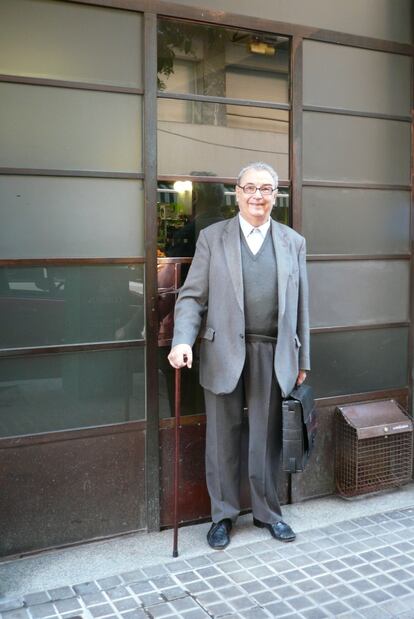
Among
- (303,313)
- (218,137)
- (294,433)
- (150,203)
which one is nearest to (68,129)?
(150,203)

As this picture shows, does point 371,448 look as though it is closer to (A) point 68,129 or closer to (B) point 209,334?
(B) point 209,334

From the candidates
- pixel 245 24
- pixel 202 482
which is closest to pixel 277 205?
pixel 245 24

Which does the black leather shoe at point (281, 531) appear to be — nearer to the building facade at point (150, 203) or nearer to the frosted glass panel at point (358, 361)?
the building facade at point (150, 203)

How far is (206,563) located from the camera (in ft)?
12.0

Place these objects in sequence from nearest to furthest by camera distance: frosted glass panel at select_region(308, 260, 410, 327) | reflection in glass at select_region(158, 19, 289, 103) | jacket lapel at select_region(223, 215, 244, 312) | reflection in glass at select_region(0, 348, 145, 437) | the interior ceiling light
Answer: reflection in glass at select_region(0, 348, 145, 437), jacket lapel at select_region(223, 215, 244, 312), reflection in glass at select_region(158, 19, 289, 103), the interior ceiling light, frosted glass panel at select_region(308, 260, 410, 327)

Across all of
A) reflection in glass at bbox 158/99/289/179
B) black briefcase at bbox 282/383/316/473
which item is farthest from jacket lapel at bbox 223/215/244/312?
black briefcase at bbox 282/383/316/473

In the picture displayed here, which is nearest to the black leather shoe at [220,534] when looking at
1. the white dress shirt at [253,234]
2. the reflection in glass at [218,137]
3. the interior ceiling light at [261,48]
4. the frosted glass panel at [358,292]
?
the frosted glass panel at [358,292]

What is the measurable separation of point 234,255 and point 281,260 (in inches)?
10.5

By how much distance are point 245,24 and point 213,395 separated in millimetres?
2231

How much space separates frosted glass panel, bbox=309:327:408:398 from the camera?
4531 mm

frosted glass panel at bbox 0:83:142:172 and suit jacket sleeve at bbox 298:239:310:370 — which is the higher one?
frosted glass panel at bbox 0:83:142:172

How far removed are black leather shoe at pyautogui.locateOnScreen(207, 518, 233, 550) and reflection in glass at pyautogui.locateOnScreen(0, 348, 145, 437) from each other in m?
0.77

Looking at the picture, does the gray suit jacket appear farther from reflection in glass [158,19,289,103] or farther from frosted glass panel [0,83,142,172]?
reflection in glass [158,19,289,103]

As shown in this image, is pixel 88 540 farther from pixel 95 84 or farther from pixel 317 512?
pixel 95 84
